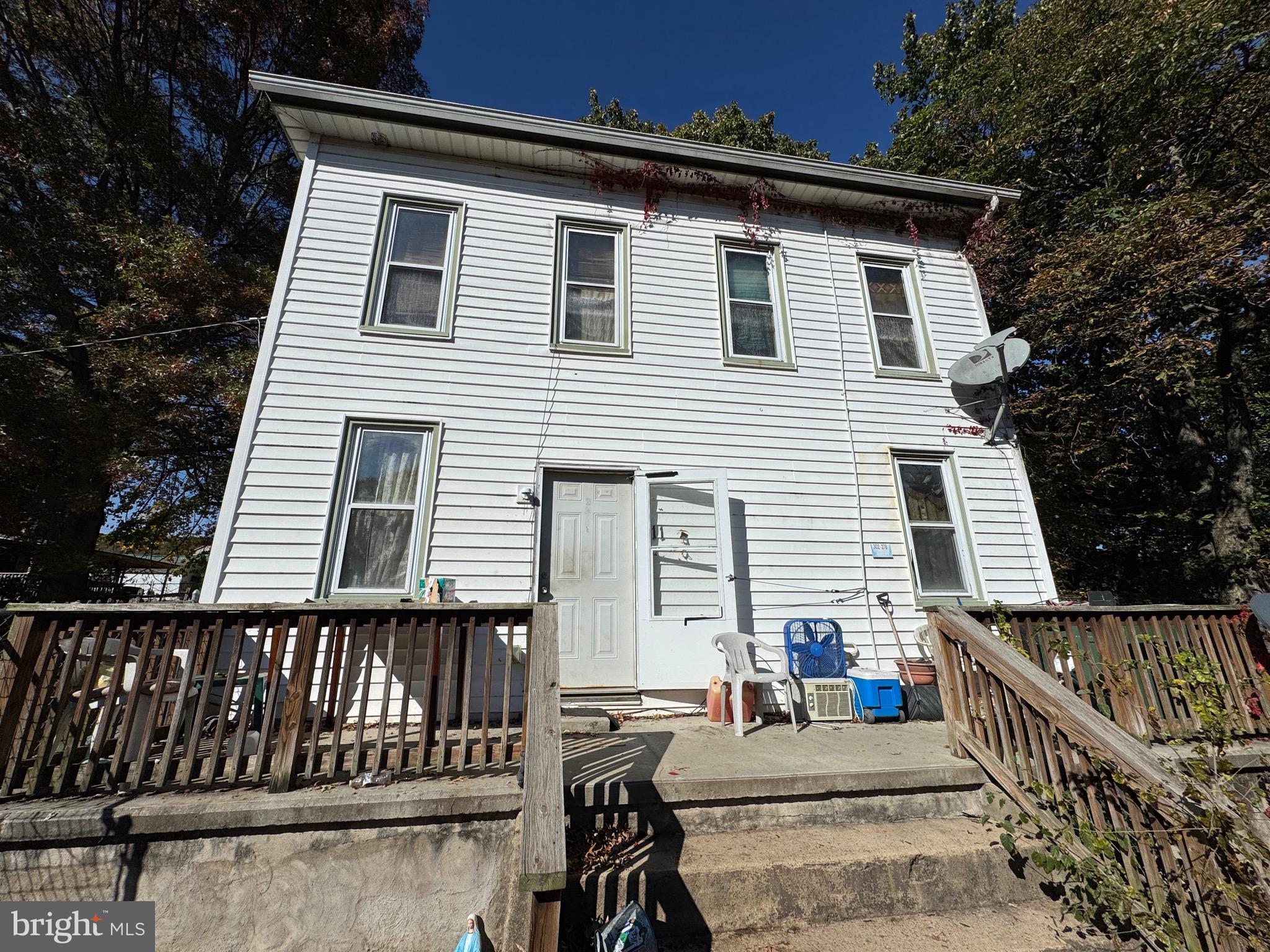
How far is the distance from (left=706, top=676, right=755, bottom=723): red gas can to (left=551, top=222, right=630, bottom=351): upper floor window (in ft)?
12.2

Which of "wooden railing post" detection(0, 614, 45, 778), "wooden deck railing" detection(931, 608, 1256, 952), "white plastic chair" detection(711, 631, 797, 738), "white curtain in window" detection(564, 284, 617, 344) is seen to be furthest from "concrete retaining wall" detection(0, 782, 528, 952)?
"white curtain in window" detection(564, 284, 617, 344)

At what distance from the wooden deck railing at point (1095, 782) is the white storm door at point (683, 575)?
213 cm

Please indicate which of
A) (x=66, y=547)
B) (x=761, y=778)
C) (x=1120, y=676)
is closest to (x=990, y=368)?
(x=1120, y=676)

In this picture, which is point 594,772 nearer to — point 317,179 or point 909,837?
point 909,837

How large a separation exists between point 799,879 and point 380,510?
443cm

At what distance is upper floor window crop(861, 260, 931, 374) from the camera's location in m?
6.66

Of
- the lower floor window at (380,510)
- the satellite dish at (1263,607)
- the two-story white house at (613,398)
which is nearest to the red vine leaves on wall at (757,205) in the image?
the two-story white house at (613,398)

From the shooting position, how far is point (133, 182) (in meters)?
10.5

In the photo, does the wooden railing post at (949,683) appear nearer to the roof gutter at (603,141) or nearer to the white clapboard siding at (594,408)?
→ the white clapboard siding at (594,408)

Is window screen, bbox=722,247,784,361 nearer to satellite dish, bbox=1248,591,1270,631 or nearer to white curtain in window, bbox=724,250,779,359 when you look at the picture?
white curtain in window, bbox=724,250,779,359

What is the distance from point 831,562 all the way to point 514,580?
11.1 feet

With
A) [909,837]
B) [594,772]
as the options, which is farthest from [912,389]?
[594,772]

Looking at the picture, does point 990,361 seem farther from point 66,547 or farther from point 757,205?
point 66,547

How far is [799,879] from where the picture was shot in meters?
2.50
